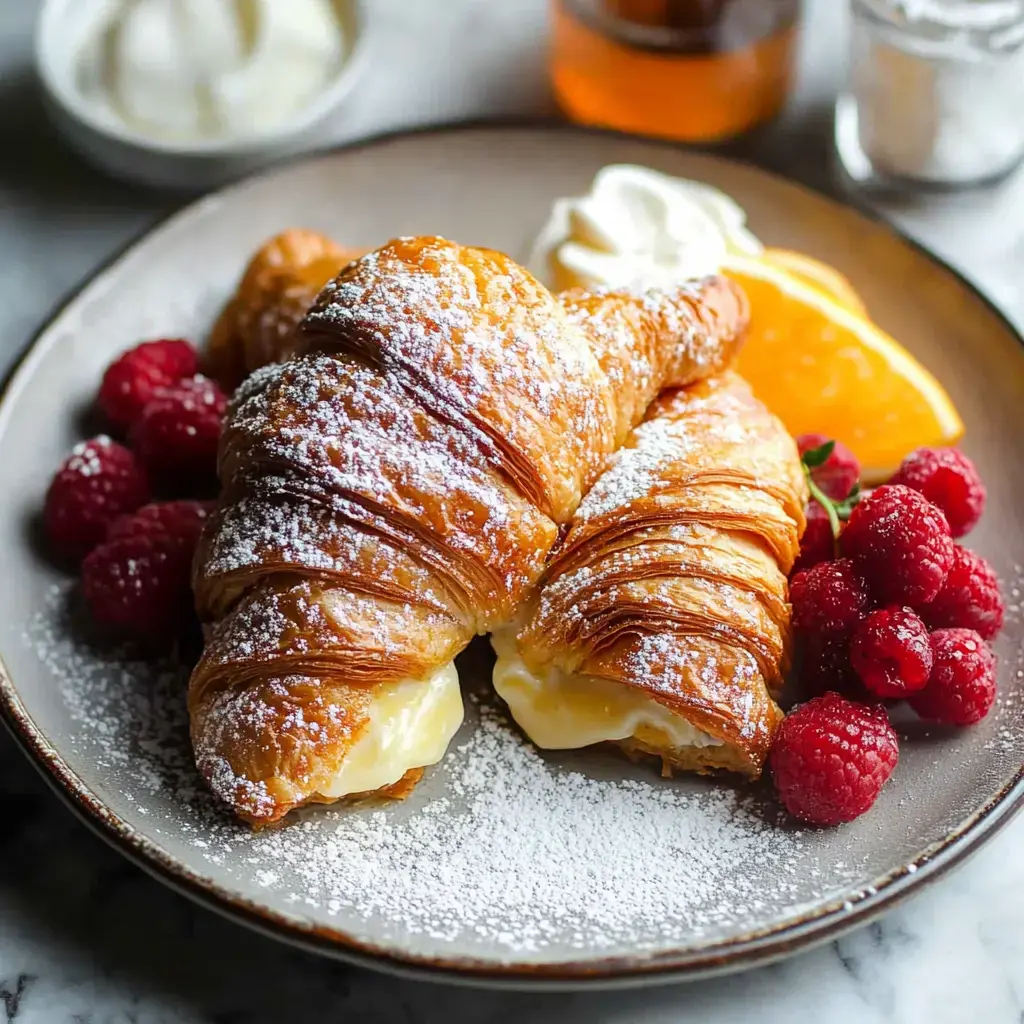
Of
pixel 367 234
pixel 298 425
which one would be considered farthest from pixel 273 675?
pixel 367 234

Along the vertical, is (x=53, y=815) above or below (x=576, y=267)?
below

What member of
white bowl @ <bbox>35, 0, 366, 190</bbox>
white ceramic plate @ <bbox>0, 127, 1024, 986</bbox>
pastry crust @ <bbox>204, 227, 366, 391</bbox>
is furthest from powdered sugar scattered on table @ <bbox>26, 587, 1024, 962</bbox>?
white bowl @ <bbox>35, 0, 366, 190</bbox>

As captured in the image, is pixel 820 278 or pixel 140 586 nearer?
pixel 140 586

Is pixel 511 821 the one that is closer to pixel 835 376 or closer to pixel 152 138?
pixel 835 376

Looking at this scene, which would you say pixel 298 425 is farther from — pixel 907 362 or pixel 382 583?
pixel 907 362

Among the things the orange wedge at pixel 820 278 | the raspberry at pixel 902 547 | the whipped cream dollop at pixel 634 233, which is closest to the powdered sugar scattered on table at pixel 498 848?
the raspberry at pixel 902 547

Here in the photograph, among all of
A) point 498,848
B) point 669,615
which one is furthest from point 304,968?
point 669,615
